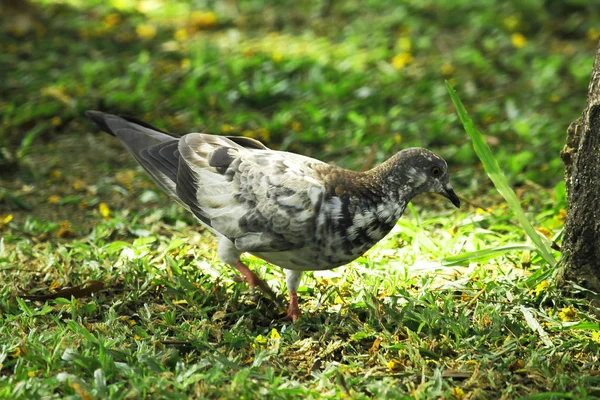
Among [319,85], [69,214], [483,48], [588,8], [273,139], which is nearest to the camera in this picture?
[69,214]

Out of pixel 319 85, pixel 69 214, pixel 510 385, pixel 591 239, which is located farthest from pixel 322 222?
pixel 319 85

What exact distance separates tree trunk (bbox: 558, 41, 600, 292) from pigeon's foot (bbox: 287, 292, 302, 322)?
1.44m

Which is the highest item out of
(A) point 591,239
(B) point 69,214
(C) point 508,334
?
(A) point 591,239

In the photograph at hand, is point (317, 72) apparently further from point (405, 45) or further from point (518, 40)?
point (518, 40)

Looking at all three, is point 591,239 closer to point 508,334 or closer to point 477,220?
point 508,334

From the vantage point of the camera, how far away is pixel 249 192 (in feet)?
14.0

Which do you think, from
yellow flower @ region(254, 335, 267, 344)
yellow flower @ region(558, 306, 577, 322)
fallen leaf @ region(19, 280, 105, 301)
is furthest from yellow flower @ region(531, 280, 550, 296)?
fallen leaf @ region(19, 280, 105, 301)

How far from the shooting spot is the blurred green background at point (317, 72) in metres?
6.71

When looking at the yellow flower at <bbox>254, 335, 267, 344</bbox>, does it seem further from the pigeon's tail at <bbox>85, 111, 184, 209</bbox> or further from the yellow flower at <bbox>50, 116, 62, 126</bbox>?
the yellow flower at <bbox>50, 116, 62, 126</bbox>

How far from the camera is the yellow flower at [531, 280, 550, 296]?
14.5 ft

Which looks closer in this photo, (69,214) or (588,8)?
(69,214)

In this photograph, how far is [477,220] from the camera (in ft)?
17.4

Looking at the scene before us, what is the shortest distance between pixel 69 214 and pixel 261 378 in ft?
8.72

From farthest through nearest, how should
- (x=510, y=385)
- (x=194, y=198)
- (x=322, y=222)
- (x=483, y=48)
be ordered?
(x=483, y=48), (x=194, y=198), (x=322, y=222), (x=510, y=385)
